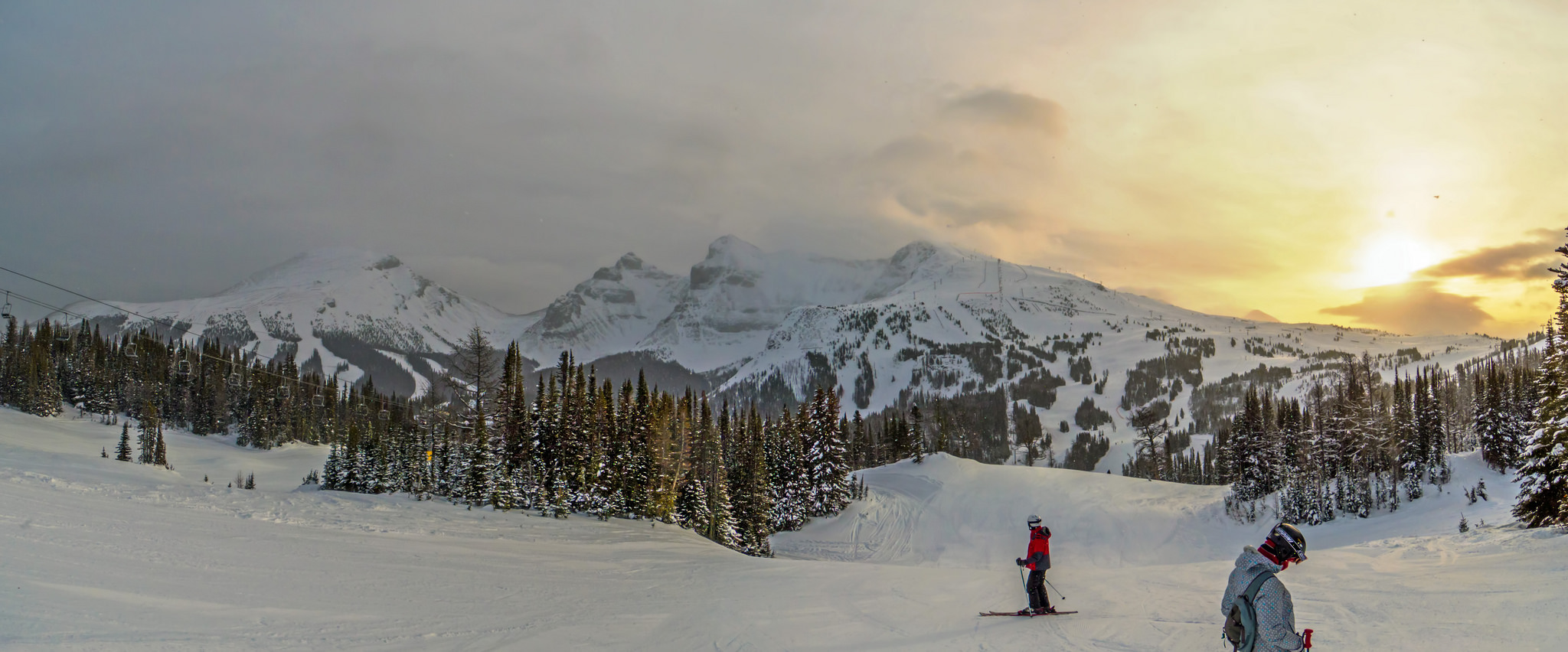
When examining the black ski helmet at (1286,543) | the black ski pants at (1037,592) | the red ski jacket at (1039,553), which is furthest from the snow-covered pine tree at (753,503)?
the black ski helmet at (1286,543)

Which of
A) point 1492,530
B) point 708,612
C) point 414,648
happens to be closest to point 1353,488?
point 1492,530

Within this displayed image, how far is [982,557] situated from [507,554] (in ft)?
128

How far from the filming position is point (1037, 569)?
613 inches

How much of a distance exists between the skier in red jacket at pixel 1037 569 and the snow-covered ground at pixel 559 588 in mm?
508

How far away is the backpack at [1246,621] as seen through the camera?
8211 millimetres

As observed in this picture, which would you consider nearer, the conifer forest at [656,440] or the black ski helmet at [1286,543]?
the black ski helmet at [1286,543]

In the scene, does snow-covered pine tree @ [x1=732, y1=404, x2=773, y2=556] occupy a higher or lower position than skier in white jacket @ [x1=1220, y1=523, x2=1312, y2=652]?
lower

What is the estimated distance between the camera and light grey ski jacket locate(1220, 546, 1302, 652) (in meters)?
8.05

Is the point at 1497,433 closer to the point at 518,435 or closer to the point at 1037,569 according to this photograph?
the point at 1037,569

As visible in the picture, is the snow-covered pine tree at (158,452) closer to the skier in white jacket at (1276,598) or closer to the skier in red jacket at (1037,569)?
the skier in red jacket at (1037,569)

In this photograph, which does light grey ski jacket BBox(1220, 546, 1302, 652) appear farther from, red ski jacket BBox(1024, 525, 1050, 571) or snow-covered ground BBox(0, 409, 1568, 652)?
red ski jacket BBox(1024, 525, 1050, 571)

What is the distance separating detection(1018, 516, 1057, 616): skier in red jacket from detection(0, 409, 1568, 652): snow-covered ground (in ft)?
1.67

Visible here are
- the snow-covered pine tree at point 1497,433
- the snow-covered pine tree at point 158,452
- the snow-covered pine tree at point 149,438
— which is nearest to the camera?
the snow-covered pine tree at point 1497,433

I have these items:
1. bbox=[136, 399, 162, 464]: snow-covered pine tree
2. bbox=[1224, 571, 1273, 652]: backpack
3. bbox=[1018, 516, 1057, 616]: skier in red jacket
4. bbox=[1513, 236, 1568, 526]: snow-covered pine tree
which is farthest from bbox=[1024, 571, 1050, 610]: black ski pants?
bbox=[136, 399, 162, 464]: snow-covered pine tree
